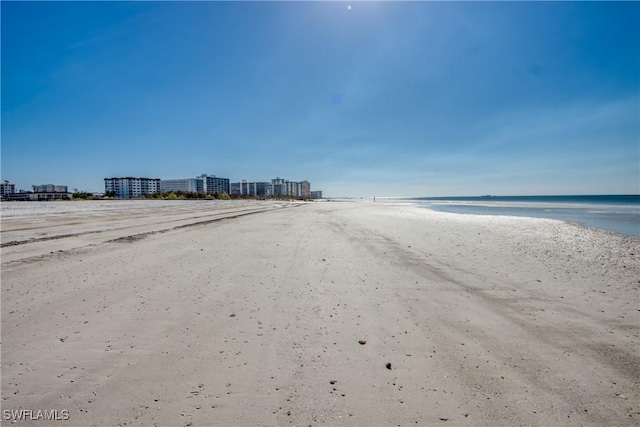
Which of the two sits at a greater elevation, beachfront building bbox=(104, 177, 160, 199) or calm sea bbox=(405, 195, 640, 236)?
beachfront building bbox=(104, 177, 160, 199)

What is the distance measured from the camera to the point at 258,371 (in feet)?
11.2

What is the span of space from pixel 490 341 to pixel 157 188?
687 ft

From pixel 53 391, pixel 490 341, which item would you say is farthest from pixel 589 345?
pixel 53 391

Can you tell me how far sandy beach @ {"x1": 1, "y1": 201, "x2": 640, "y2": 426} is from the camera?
287 cm

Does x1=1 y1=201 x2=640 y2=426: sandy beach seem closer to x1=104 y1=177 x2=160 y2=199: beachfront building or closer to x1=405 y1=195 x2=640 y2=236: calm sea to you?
x1=405 y1=195 x2=640 y2=236: calm sea

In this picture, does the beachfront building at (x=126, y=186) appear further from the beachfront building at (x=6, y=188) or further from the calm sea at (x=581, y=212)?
the calm sea at (x=581, y=212)

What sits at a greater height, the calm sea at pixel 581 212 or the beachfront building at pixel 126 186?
the beachfront building at pixel 126 186

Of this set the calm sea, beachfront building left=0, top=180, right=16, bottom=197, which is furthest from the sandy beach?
beachfront building left=0, top=180, right=16, bottom=197

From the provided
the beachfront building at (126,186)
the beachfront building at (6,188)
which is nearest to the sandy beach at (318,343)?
the beachfront building at (126,186)

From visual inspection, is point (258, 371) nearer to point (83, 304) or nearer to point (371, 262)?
point (83, 304)

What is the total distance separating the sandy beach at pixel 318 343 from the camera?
9.40 ft

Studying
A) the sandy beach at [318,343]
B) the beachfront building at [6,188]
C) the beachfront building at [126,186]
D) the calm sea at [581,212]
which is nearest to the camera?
the sandy beach at [318,343]

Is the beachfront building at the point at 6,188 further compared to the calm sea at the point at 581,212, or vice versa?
the beachfront building at the point at 6,188

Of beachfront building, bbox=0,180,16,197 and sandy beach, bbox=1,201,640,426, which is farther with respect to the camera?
beachfront building, bbox=0,180,16,197
